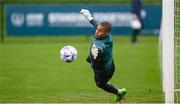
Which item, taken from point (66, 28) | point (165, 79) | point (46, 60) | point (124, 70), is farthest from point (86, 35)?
point (165, 79)

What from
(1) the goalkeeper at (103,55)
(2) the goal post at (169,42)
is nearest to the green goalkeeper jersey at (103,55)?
(1) the goalkeeper at (103,55)

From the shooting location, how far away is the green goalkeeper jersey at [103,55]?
12.7 metres

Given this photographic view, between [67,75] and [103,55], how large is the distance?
20.5 feet

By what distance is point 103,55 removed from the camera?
511 inches

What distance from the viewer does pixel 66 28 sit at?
30.7m

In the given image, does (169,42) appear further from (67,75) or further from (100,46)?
(67,75)

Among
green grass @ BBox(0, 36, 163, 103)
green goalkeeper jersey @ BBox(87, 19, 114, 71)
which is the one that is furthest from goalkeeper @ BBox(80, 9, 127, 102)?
green grass @ BBox(0, 36, 163, 103)

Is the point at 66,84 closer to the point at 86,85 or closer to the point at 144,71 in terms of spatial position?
the point at 86,85

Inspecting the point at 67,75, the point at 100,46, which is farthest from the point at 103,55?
the point at 67,75

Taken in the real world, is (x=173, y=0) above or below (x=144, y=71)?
above

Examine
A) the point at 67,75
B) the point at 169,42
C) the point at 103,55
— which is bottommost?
the point at 67,75

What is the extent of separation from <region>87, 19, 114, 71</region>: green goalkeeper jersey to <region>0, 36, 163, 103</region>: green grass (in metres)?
1.14

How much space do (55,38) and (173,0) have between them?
1901cm

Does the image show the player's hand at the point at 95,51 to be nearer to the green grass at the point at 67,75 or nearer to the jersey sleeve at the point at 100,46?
the jersey sleeve at the point at 100,46
